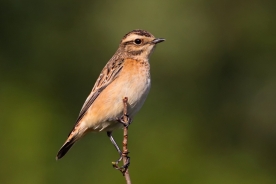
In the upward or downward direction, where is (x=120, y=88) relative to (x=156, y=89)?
upward

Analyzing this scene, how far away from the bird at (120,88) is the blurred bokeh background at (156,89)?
1898mm

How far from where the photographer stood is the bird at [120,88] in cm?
827

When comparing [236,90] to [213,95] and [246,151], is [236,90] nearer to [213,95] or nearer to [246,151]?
[213,95]

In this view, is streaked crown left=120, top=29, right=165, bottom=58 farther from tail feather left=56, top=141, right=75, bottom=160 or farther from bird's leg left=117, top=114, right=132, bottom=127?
tail feather left=56, top=141, right=75, bottom=160

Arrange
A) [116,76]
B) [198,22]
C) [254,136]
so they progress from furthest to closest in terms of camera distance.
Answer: [198,22], [254,136], [116,76]

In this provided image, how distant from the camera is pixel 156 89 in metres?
13.9

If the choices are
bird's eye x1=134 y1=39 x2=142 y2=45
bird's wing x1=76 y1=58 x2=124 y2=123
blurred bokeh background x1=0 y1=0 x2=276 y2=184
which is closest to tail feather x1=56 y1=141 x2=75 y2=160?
bird's wing x1=76 y1=58 x2=124 y2=123

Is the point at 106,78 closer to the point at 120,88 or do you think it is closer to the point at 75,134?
the point at 120,88

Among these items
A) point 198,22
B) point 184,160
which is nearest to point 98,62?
point 198,22

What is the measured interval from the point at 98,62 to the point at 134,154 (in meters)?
3.87

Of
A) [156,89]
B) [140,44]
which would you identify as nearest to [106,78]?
[140,44]

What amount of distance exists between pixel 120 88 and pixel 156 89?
5571 millimetres

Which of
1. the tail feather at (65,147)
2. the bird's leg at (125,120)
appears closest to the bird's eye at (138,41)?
the bird's leg at (125,120)

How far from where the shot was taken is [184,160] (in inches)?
431
